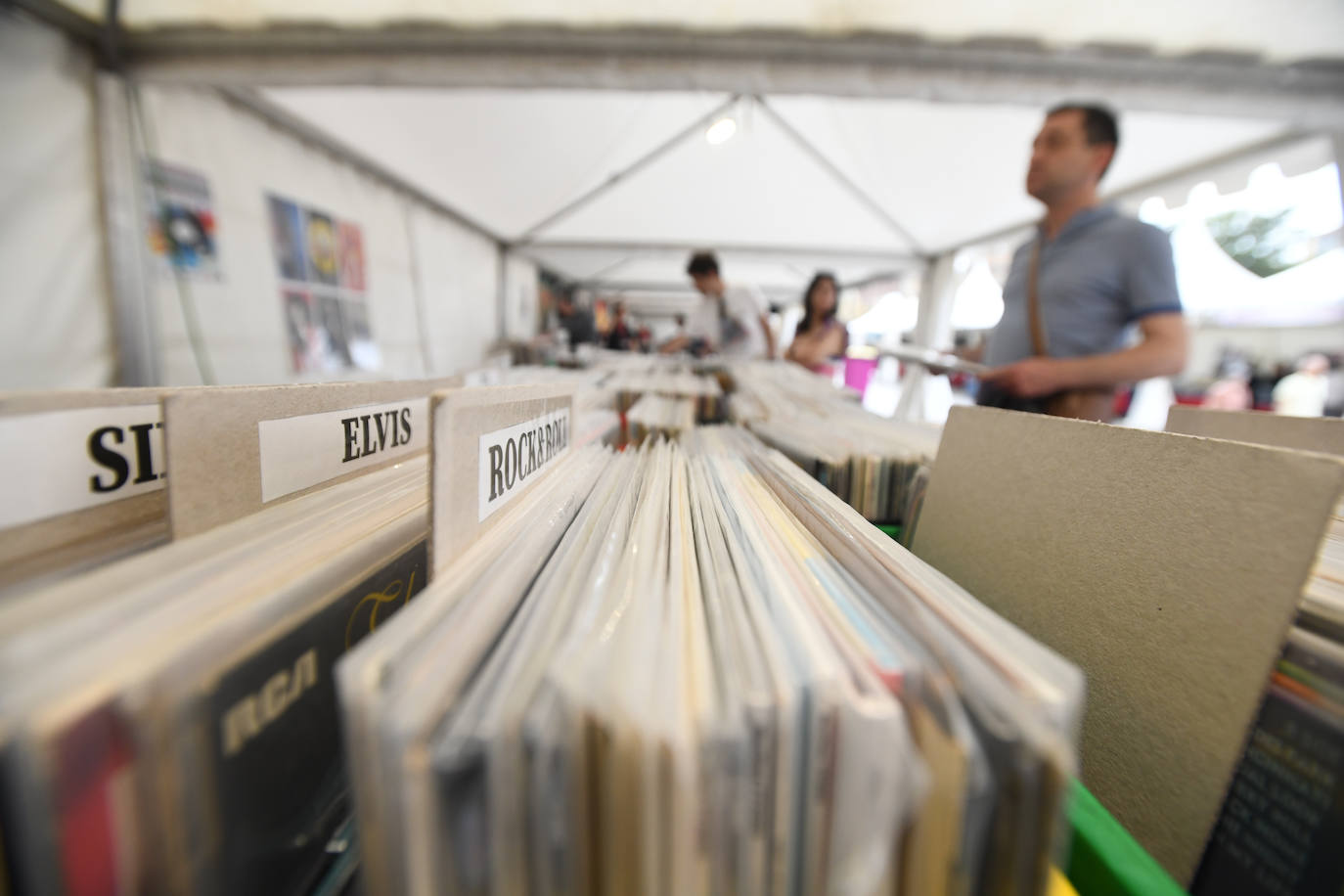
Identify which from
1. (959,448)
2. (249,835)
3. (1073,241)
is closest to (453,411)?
(249,835)

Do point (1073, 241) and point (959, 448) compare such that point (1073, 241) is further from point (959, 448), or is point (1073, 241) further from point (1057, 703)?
point (1057, 703)

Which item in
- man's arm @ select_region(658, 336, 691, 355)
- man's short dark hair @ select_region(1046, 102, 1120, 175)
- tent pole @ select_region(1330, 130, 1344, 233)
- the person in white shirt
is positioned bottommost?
man's arm @ select_region(658, 336, 691, 355)

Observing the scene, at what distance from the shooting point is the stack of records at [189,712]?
0.19 meters

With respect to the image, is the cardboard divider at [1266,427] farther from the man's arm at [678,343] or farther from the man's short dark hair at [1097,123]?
the man's arm at [678,343]

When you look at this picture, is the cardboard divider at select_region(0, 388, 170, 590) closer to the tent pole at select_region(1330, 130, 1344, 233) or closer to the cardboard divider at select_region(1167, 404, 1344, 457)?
the cardboard divider at select_region(1167, 404, 1344, 457)

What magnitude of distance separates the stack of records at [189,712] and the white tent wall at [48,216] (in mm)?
2257

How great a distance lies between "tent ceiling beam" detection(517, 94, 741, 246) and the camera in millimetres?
2602

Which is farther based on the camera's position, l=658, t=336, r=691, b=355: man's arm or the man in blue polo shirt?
l=658, t=336, r=691, b=355: man's arm

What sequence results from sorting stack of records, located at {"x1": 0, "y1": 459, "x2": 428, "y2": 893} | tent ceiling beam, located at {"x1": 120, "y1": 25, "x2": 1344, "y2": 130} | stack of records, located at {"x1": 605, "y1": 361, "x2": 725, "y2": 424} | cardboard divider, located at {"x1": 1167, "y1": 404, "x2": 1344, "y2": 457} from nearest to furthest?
stack of records, located at {"x1": 0, "y1": 459, "x2": 428, "y2": 893} < cardboard divider, located at {"x1": 1167, "y1": 404, "x2": 1344, "y2": 457} < stack of records, located at {"x1": 605, "y1": 361, "x2": 725, "y2": 424} < tent ceiling beam, located at {"x1": 120, "y1": 25, "x2": 1344, "y2": 130}

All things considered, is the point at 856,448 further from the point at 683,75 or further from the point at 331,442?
the point at 683,75

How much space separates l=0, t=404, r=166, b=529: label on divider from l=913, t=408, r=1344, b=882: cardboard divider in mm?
775

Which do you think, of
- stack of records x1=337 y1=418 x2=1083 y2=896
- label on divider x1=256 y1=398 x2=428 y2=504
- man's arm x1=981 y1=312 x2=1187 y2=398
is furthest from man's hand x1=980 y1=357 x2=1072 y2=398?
label on divider x1=256 y1=398 x2=428 y2=504

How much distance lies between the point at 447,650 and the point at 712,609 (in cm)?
17

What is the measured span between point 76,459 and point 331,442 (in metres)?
0.15
